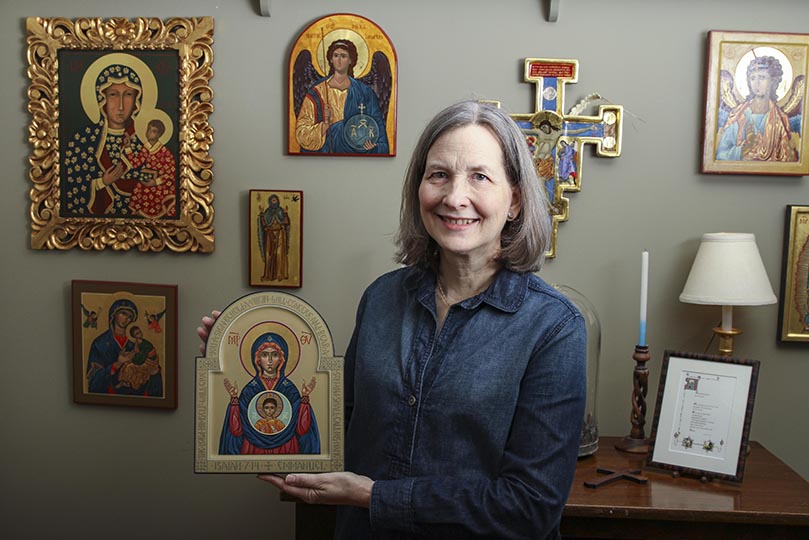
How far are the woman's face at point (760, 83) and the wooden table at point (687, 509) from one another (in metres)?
1.25

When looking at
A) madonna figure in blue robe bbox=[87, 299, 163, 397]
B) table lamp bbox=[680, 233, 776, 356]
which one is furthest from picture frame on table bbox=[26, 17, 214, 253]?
table lamp bbox=[680, 233, 776, 356]

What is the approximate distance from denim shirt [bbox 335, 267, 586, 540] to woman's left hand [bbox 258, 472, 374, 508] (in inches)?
1.6

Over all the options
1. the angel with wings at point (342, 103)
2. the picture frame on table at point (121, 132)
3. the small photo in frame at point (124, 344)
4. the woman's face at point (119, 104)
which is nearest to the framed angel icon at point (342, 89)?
the angel with wings at point (342, 103)

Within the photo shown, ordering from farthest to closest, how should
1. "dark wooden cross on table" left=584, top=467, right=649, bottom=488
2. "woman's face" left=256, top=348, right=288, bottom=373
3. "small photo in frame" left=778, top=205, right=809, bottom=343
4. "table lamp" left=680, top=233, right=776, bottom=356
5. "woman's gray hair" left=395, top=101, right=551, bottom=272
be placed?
"small photo in frame" left=778, top=205, right=809, bottom=343 < "table lamp" left=680, top=233, right=776, bottom=356 < "dark wooden cross on table" left=584, top=467, right=649, bottom=488 < "woman's face" left=256, top=348, right=288, bottom=373 < "woman's gray hair" left=395, top=101, right=551, bottom=272

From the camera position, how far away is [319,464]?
1.61m

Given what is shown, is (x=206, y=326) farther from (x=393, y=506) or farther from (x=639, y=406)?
(x=639, y=406)

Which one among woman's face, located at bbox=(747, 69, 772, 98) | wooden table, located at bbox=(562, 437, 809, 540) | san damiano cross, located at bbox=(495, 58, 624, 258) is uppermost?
woman's face, located at bbox=(747, 69, 772, 98)

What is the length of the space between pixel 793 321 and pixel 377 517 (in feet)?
6.12

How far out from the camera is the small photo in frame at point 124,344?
2.75 metres

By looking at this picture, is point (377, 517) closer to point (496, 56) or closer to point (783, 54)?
point (496, 56)

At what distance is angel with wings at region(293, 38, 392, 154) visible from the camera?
8.63 feet

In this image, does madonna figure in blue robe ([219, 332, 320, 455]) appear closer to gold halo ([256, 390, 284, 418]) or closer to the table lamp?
gold halo ([256, 390, 284, 418])

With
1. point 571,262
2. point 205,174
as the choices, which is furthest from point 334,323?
point 571,262

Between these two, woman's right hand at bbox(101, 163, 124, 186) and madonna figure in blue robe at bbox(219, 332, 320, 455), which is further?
woman's right hand at bbox(101, 163, 124, 186)
